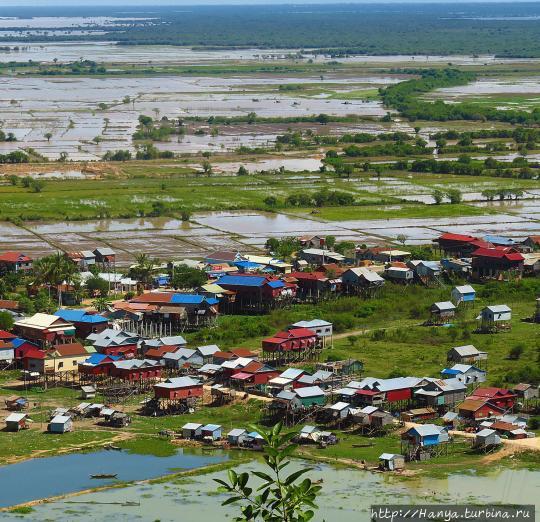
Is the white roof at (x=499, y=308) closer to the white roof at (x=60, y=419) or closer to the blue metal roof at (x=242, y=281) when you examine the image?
the blue metal roof at (x=242, y=281)

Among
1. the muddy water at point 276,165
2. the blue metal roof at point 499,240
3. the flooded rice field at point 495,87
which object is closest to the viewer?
the blue metal roof at point 499,240

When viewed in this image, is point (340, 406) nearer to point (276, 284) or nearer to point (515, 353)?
point (515, 353)

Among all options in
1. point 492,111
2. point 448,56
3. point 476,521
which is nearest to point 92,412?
point 476,521

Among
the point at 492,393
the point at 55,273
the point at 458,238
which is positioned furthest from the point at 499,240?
the point at 492,393

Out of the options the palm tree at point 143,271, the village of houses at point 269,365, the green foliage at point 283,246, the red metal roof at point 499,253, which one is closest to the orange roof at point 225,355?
the village of houses at point 269,365

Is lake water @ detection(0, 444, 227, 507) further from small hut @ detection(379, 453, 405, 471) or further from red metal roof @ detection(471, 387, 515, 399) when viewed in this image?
red metal roof @ detection(471, 387, 515, 399)

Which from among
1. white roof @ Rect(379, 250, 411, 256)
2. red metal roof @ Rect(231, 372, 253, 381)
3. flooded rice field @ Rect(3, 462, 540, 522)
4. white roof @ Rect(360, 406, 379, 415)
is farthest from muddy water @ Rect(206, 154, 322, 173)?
flooded rice field @ Rect(3, 462, 540, 522)
